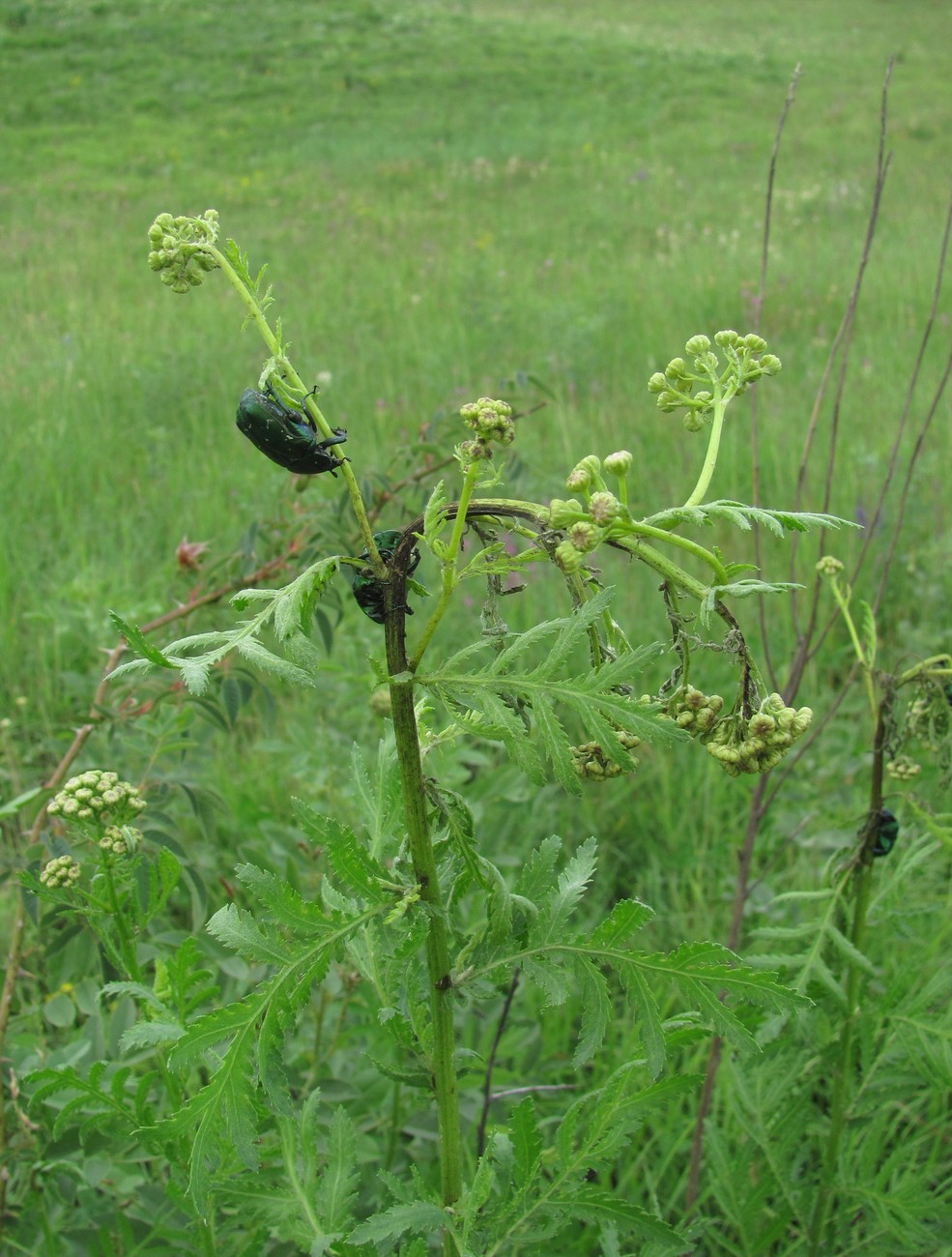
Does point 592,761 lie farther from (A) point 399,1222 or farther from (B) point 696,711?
(A) point 399,1222

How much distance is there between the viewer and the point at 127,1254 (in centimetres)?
155

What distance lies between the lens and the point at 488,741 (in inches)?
42.5

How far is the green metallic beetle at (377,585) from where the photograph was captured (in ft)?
3.20

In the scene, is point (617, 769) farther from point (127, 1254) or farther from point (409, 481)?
point (409, 481)

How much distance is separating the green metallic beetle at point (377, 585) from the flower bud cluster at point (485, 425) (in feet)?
0.47

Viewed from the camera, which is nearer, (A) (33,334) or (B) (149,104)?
(A) (33,334)

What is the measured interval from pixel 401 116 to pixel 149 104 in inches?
153

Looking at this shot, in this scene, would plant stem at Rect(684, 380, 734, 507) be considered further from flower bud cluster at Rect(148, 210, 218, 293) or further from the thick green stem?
flower bud cluster at Rect(148, 210, 218, 293)

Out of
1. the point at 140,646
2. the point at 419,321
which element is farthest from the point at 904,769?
the point at 419,321

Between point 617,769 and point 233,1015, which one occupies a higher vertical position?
point 617,769

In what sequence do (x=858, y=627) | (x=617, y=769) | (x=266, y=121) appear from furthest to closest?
1. (x=266, y=121)
2. (x=858, y=627)
3. (x=617, y=769)

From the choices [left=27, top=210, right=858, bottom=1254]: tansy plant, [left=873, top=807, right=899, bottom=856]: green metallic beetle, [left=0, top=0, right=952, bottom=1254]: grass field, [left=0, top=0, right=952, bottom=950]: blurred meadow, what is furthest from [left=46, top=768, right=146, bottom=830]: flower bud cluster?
[left=873, top=807, right=899, bottom=856]: green metallic beetle

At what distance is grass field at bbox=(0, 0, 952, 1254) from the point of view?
2879 mm

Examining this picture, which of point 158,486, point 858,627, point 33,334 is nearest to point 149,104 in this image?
point 33,334
